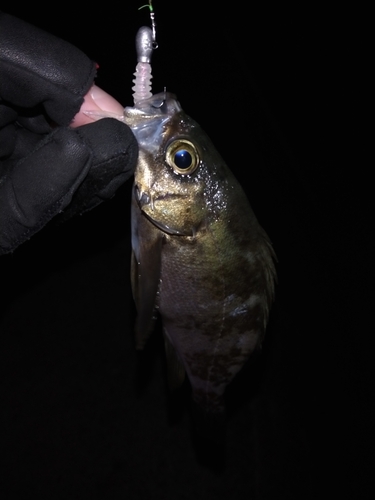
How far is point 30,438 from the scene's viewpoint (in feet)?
9.56

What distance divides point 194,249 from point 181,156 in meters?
0.30

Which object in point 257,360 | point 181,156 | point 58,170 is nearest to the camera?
point 58,170

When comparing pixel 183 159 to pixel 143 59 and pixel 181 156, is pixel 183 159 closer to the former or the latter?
pixel 181 156

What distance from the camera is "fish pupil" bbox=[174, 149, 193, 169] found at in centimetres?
142

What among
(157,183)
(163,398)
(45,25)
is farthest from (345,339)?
(45,25)

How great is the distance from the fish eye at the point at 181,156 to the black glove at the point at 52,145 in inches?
4.7

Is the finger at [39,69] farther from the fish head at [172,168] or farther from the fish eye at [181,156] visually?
the fish eye at [181,156]

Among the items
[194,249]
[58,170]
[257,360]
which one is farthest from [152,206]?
[257,360]

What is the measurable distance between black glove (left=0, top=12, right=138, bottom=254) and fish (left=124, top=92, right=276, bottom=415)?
0.11 metres

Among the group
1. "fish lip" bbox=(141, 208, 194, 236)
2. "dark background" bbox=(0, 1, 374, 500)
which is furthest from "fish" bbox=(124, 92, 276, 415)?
"dark background" bbox=(0, 1, 374, 500)

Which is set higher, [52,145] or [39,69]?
[39,69]

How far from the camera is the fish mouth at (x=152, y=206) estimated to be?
1434 mm

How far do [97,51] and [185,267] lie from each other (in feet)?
12.1

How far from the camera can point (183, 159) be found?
142 cm
